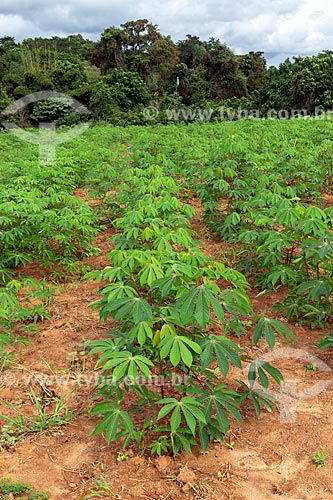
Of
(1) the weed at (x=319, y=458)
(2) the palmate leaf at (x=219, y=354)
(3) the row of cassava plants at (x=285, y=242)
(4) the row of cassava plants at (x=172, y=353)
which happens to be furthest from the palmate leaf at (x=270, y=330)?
(3) the row of cassava plants at (x=285, y=242)

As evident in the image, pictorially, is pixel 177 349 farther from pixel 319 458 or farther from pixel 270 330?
pixel 319 458

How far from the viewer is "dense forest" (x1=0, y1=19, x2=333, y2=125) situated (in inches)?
714

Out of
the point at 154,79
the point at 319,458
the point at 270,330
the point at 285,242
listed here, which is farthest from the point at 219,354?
the point at 154,79

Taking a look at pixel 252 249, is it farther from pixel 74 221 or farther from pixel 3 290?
pixel 3 290

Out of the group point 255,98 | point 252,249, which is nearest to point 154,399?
point 252,249

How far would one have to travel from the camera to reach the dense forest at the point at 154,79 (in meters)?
18.1

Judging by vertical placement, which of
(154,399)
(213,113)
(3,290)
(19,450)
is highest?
(213,113)

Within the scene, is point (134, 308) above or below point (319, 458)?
above

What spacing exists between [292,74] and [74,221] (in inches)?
687

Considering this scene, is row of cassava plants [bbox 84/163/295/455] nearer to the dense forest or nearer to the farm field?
the farm field

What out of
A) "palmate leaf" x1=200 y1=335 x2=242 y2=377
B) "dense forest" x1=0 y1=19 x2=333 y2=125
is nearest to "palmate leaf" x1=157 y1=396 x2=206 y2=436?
"palmate leaf" x1=200 y1=335 x2=242 y2=377

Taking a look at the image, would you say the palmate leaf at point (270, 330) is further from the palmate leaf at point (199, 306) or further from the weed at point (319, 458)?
the weed at point (319, 458)

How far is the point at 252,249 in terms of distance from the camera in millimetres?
3855

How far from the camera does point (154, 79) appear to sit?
23.8 meters
